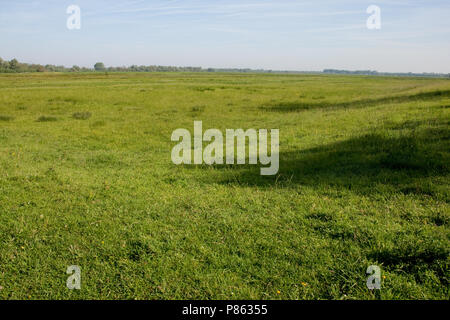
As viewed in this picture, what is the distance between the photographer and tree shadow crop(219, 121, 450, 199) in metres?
8.20

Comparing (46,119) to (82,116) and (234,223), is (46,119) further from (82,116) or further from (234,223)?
(234,223)

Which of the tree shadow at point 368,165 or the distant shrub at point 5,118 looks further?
the distant shrub at point 5,118

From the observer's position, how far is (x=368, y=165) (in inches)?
372

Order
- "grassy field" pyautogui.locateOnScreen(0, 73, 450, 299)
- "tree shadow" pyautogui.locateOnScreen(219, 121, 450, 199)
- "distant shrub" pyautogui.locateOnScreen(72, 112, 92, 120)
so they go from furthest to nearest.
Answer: "distant shrub" pyautogui.locateOnScreen(72, 112, 92, 120), "tree shadow" pyautogui.locateOnScreen(219, 121, 450, 199), "grassy field" pyautogui.locateOnScreen(0, 73, 450, 299)

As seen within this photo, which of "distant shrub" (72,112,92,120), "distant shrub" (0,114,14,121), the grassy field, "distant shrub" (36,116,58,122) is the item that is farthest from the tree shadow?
"distant shrub" (0,114,14,121)

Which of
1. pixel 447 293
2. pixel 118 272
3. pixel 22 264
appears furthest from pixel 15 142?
Result: pixel 447 293

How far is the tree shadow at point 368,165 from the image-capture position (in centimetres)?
820

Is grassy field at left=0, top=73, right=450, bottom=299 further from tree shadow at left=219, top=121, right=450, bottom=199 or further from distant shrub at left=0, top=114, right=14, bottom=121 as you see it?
distant shrub at left=0, top=114, right=14, bottom=121

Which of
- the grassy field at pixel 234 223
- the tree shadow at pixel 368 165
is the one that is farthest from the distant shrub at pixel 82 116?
the tree shadow at pixel 368 165

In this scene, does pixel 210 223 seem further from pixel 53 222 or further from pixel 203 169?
pixel 203 169

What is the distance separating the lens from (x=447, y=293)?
13.5 feet

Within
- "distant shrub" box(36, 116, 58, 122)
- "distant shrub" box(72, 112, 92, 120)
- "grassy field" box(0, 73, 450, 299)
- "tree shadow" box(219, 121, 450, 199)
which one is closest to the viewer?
"grassy field" box(0, 73, 450, 299)

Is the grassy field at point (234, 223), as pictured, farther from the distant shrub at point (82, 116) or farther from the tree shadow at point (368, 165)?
the distant shrub at point (82, 116)

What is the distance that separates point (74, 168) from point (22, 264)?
231 inches
